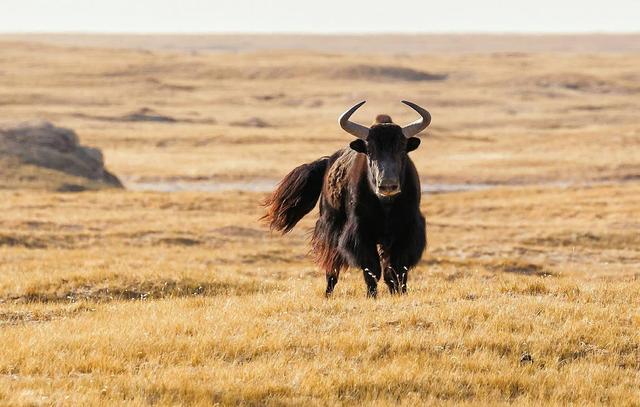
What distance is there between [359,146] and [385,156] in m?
0.44

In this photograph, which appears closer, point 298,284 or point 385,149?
point 385,149

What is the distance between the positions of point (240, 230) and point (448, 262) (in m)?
6.47

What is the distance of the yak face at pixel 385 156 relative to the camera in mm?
10828

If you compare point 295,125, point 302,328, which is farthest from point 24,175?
point 295,125

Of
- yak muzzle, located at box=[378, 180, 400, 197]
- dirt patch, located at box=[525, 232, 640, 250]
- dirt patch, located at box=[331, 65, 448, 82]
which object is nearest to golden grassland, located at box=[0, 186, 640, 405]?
yak muzzle, located at box=[378, 180, 400, 197]

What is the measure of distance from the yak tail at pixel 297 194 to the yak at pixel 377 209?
1.13 metres

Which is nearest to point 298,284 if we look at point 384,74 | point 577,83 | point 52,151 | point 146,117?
point 52,151

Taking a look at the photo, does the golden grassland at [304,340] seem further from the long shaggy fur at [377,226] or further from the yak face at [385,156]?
the yak face at [385,156]

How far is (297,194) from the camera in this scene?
13.8 metres

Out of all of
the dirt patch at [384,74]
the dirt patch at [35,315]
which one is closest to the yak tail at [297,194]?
the dirt patch at [35,315]

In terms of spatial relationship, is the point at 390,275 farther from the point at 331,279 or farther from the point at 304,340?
→ the point at 304,340

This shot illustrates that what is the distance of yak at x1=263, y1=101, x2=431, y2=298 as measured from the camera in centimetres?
1120

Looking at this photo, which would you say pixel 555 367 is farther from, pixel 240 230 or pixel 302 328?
pixel 240 230

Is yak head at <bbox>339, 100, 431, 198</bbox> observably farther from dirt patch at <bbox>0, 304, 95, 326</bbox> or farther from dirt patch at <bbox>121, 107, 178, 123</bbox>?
dirt patch at <bbox>121, 107, 178, 123</bbox>
